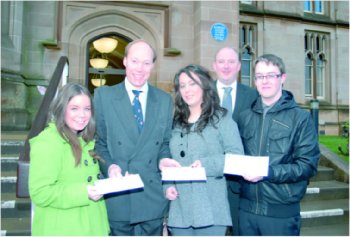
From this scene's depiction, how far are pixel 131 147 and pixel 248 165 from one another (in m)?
0.83

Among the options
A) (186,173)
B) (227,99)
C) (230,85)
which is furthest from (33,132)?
(230,85)

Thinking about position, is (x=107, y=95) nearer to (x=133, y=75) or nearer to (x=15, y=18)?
(x=133, y=75)

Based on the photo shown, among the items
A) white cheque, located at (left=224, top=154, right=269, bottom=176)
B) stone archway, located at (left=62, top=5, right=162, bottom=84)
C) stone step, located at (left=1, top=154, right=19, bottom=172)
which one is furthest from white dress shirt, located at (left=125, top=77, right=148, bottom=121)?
stone archway, located at (left=62, top=5, right=162, bottom=84)

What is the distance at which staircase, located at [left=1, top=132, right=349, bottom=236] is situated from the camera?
12.5 ft

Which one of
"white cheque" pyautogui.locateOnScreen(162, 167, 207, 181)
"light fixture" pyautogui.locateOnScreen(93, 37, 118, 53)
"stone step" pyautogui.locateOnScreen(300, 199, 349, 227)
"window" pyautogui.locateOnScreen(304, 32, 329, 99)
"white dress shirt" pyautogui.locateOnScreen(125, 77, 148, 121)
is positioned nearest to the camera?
"white cheque" pyautogui.locateOnScreen(162, 167, 207, 181)

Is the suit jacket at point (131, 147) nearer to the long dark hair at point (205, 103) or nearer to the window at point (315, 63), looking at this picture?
the long dark hair at point (205, 103)

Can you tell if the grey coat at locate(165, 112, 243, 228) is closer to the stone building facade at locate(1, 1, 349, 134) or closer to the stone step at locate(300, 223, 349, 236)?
the stone step at locate(300, 223, 349, 236)

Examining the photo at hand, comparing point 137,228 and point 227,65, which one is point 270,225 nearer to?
point 137,228

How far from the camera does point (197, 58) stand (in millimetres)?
7879

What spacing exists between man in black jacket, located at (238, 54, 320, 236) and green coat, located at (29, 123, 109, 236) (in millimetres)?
1116

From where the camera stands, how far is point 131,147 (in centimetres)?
229

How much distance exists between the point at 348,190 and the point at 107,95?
4572mm

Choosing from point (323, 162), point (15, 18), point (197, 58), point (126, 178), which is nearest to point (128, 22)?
point (197, 58)

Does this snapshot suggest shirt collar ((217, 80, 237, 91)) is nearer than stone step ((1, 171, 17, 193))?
Yes
